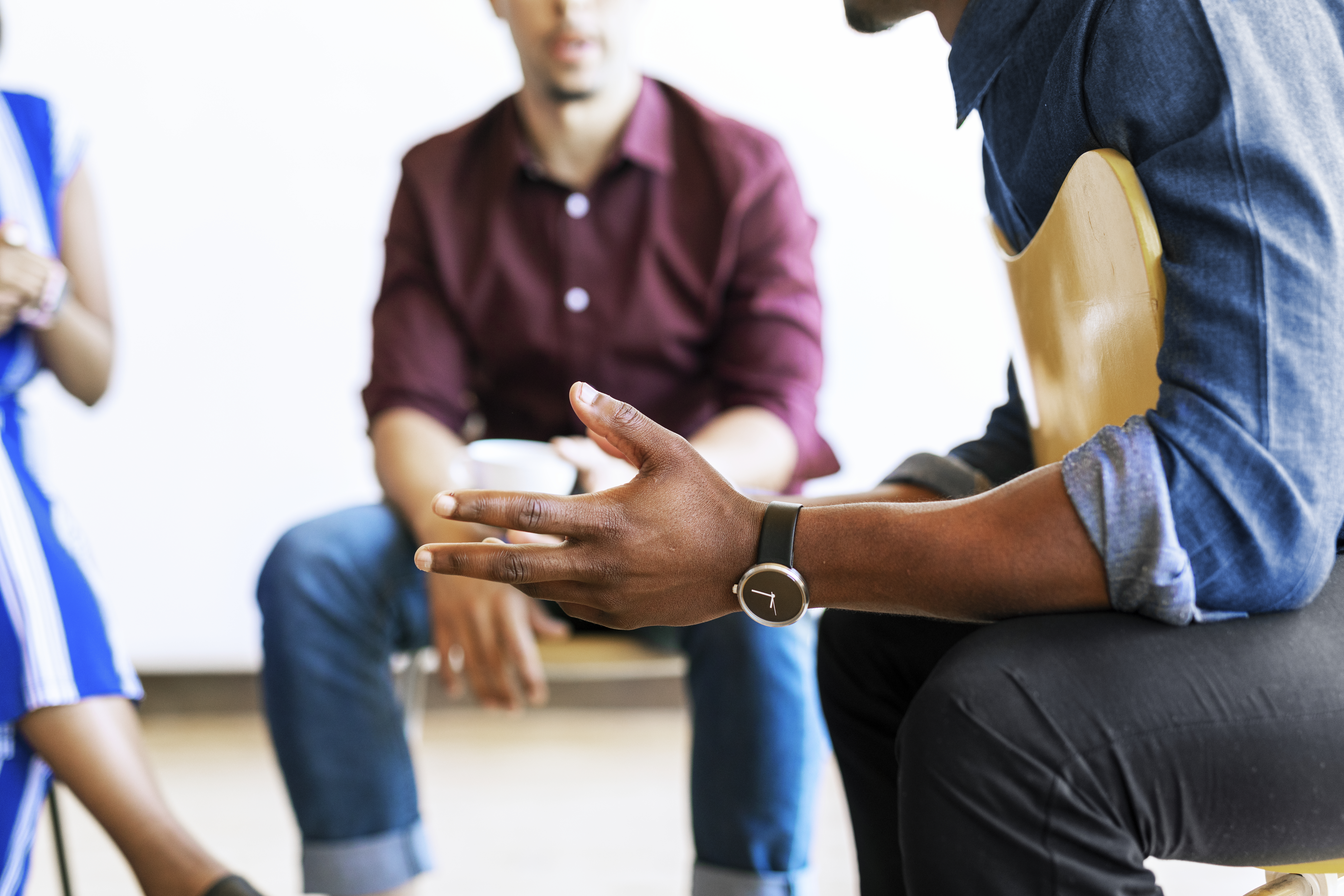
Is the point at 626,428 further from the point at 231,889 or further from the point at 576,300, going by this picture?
the point at 576,300

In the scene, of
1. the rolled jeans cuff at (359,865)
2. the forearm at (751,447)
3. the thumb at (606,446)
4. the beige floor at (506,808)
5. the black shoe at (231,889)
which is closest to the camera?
the thumb at (606,446)

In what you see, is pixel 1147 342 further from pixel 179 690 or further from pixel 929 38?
pixel 179 690

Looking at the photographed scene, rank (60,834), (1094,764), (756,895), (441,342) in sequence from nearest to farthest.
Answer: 1. (1094,764)
2. (756,895)
3. (60,834)
4. (441,342)

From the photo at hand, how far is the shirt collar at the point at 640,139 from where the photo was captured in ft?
4.67

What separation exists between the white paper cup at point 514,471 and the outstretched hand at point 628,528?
1.24 feet

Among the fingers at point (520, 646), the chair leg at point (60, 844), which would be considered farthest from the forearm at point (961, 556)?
the chair leg at point (60, 844)

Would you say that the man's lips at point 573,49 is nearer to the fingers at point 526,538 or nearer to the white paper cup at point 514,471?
the white paper cup at point 514,471

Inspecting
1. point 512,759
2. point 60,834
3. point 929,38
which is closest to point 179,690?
point 512,759

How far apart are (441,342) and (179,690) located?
4.43ft

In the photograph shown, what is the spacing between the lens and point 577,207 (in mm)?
1436

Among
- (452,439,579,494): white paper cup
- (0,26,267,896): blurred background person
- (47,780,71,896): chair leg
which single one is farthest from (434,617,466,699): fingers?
→ (47,780,71,896): chair leg

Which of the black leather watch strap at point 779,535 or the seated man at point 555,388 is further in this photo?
the seated man at point 555,388

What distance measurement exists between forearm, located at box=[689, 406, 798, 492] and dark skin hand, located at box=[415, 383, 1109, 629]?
22.2 inches

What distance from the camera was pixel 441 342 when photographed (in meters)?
1.42
